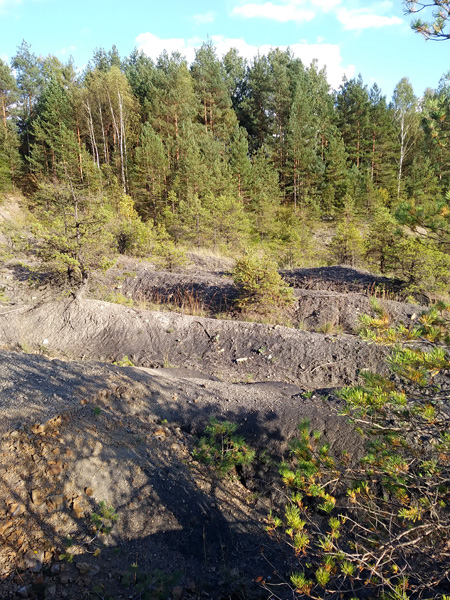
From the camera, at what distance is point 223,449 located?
4160 millimetres

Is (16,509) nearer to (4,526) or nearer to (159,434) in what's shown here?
(4,526)

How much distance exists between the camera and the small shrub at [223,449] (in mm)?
3912

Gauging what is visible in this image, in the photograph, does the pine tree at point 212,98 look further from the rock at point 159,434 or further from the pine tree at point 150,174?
the rock at point 159,434

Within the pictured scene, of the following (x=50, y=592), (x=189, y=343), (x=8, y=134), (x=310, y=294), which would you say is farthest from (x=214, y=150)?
(x=50, y=592)

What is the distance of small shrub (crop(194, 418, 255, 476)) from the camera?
3912 millimetres

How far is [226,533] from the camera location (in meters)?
3.24

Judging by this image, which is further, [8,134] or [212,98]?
[212,98]

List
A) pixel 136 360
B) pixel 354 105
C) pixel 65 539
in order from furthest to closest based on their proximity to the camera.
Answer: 1. pixel 354 105
2. pixel 136 360
3. pixel 65 539

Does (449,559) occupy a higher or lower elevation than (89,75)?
lower

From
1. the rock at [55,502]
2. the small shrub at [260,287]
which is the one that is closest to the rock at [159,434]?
the rock at [55,502]

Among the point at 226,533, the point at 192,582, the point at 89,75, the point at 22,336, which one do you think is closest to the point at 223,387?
the point at 226,533

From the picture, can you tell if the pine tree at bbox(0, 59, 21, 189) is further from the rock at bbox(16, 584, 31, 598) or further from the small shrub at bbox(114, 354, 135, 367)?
the rock at bbox(16, 584, 31, 598)

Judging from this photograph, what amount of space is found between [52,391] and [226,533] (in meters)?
2.37

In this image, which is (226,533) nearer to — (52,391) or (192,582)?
(192,582)
